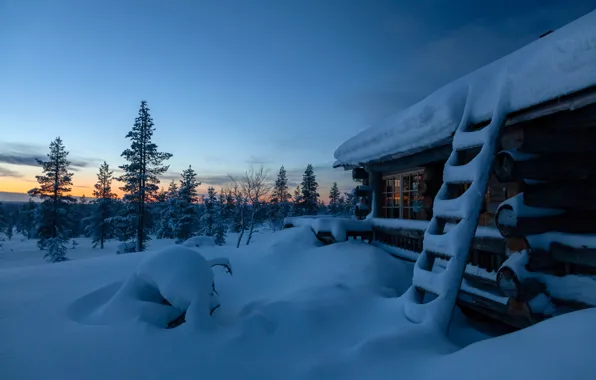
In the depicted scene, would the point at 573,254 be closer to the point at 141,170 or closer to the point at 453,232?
the point at 453,232

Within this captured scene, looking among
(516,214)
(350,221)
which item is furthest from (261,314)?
(350,221)

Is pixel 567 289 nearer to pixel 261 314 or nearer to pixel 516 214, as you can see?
pixel 516 214

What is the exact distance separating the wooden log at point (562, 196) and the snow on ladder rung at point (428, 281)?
154cm

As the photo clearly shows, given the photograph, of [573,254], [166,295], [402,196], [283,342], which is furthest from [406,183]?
[166,295]

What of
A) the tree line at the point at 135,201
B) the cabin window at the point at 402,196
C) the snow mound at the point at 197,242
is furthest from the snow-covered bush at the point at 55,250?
the cabin window at the point at 402,196

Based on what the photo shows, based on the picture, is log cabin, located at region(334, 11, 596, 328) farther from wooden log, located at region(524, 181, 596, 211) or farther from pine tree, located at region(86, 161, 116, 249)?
pine tree, located at region(86, 161, 116, 249)

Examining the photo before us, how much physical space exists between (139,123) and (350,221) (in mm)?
24890

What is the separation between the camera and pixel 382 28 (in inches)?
569

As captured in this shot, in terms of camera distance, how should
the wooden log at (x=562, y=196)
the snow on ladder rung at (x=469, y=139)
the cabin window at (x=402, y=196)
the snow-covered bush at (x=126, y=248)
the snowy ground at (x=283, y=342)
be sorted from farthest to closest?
the snow-covered bush at (x=126, y=248), the cabin window at (x=402, y=196), the snow on ladder rung at (x=469, y=139), the wooden log at (x=562, y=196), the snowy ground at (x=283, y=342)

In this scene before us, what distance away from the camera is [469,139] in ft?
15.0

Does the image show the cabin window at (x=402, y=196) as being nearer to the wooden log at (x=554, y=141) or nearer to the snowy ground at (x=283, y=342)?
the snowy ground at (x=283, y=342)

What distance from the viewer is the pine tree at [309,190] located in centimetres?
4800

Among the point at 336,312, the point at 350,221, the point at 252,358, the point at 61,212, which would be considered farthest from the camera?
the point at 61,212

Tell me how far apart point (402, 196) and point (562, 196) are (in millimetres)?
5423
